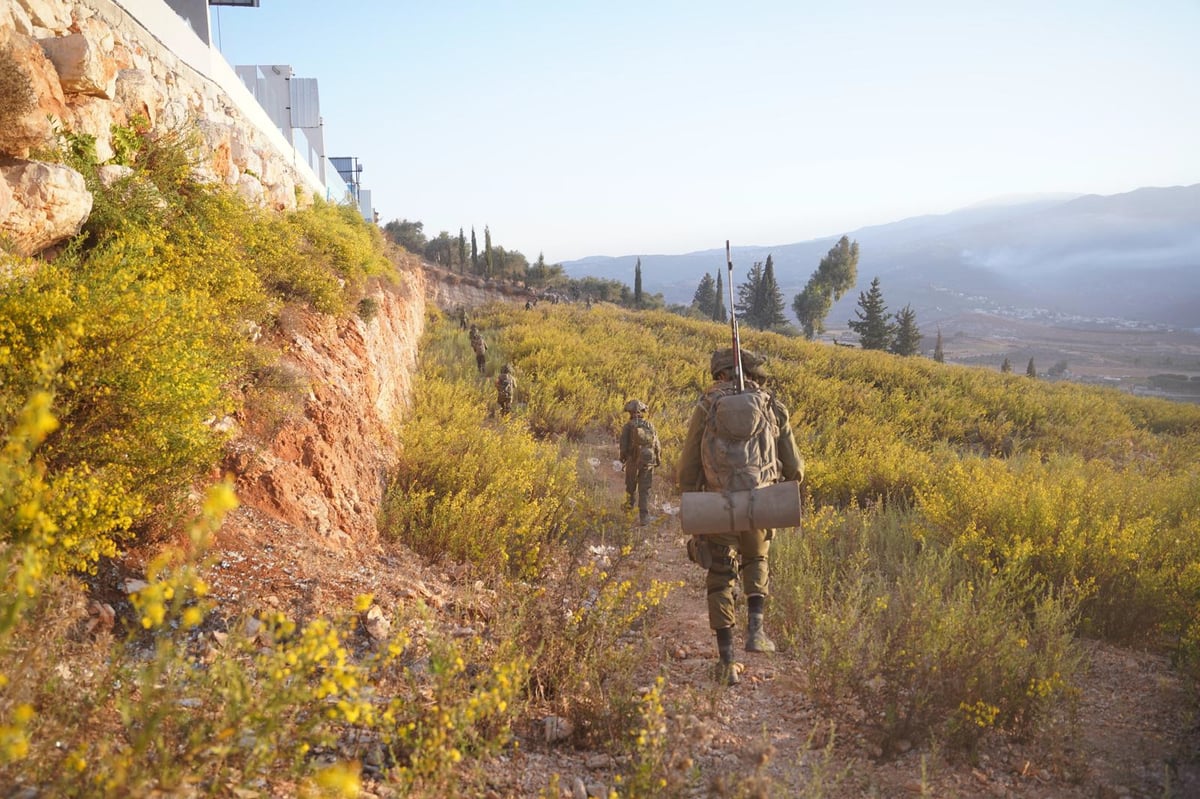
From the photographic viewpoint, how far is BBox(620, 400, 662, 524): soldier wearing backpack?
731 cm

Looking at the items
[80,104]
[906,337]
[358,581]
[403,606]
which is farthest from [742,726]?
Result: [906,337]

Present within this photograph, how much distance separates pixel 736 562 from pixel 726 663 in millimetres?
642

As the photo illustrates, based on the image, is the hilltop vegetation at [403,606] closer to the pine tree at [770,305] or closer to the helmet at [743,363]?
the helmet at [743,363]

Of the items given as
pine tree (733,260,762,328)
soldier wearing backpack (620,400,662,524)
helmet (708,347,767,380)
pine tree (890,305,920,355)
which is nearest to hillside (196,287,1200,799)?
helmet (708,347,767,380)

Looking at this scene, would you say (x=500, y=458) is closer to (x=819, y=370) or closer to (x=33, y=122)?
(x=33, y=122)

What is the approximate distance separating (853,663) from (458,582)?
254 cm

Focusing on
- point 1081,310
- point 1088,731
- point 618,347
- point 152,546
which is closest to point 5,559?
point 152,546

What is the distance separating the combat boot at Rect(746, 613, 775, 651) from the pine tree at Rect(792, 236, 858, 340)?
44120 mm

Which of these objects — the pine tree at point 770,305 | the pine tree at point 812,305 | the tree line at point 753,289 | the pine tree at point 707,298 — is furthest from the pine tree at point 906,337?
the pine tree at point 707,298

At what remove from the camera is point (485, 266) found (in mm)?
47812

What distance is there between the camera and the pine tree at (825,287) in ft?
148

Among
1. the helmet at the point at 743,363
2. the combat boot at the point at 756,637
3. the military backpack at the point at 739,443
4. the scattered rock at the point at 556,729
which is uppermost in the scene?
the helmet at the point at 743,363

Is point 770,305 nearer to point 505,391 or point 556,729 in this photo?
point 505,391

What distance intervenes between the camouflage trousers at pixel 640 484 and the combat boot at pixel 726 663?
12.3 ft
